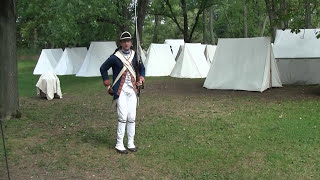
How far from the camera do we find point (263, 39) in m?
13.5

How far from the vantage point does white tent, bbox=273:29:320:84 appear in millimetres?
14984

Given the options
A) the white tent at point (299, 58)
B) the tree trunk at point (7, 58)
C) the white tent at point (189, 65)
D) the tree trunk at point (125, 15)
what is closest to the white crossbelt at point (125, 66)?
the tree trunk at point (7, 58)

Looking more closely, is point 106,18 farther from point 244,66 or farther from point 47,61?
point 47,61

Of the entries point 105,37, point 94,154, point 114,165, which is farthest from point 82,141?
point 105,37

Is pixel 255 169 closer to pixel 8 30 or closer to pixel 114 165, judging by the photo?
pixel 114 165

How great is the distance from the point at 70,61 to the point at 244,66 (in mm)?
14373

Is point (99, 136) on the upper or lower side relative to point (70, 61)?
upper

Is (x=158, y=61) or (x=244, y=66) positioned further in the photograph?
(x=158, y=61)

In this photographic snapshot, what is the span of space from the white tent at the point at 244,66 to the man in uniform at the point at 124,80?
792 cm

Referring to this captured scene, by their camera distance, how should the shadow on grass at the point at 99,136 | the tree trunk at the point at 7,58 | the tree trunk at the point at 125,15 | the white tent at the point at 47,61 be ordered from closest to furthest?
1. the shadow on grass at the point at 99,136
2. the tree trunk at the point at 7,58
3. the tree trunk at the point at 125,15
4. the white tent at the point at 47,61

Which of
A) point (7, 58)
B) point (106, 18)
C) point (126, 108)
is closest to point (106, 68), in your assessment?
point (126, 108)

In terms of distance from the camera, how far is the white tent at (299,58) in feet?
49.2

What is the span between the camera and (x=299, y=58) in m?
15.1

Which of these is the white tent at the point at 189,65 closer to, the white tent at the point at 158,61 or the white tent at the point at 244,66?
the white tent at the point at 158,61
